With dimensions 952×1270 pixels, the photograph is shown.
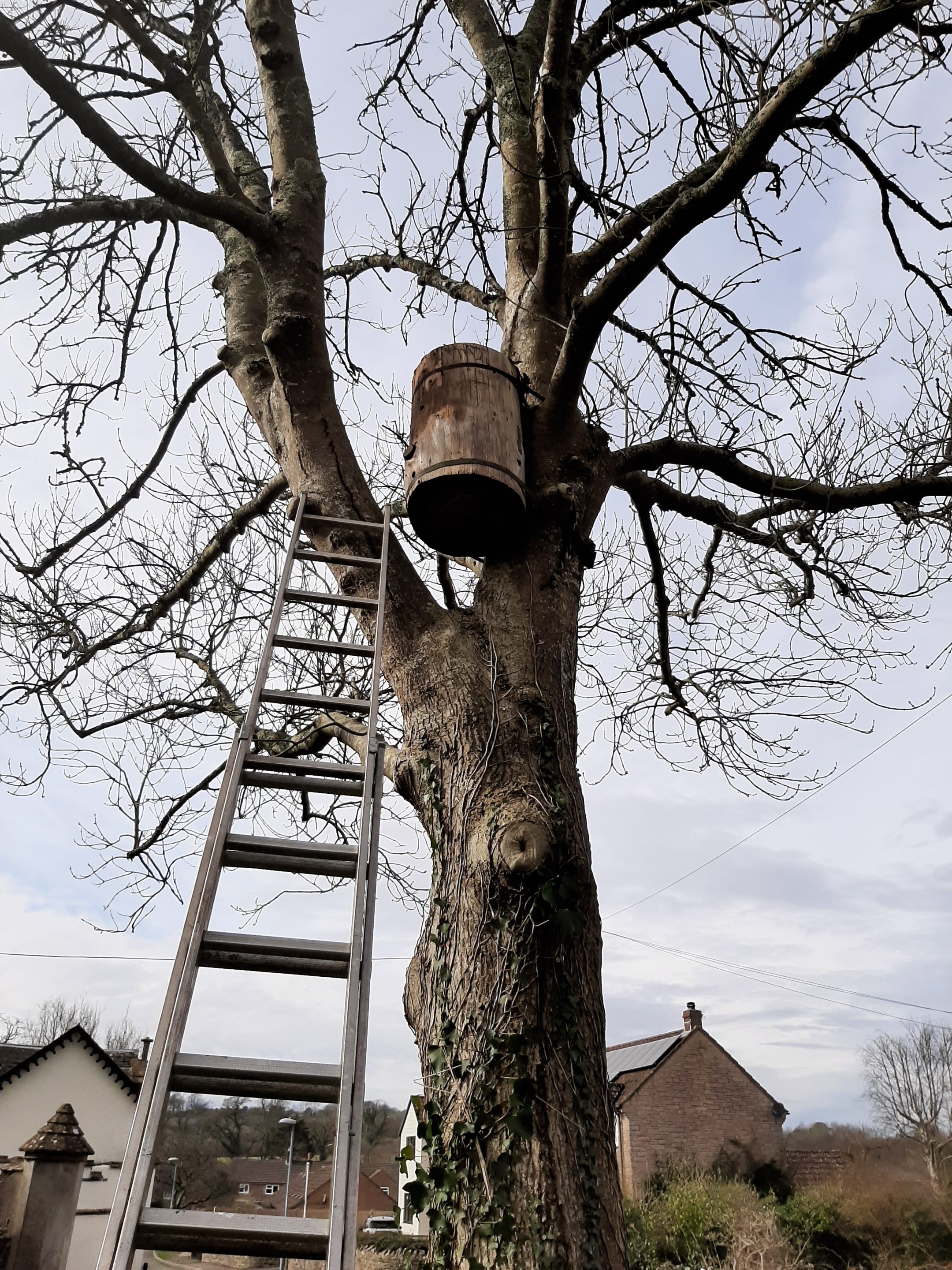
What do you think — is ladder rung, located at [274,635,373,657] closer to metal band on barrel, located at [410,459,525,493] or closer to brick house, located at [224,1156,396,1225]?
metal band on barrel, located at [410,459,525,493]

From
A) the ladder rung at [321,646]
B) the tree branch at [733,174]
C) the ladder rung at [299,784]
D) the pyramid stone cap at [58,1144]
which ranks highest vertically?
the tree branch at [733,174]

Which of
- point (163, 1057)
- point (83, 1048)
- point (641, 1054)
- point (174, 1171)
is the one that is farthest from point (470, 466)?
point (641, 1054)

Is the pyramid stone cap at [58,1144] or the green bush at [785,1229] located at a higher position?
the pyramid stone cap at [58,1144]

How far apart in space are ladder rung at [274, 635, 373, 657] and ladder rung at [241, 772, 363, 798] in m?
0.60

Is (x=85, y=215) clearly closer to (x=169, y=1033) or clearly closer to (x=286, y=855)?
(x=286, y=855)

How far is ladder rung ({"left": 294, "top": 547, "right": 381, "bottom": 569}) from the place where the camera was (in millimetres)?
3787

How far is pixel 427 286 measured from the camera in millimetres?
5891

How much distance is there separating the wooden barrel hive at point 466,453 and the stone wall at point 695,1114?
2108 centimetres

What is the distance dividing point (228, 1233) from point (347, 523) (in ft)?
8.89

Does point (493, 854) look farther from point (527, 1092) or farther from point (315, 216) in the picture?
point (315, 216)

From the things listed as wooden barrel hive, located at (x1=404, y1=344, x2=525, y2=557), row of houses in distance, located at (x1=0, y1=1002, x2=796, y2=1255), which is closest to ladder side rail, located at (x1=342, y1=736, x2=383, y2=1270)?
wooden barrel hive, located at (x1=404, y1=344, x2=525, y2=557)

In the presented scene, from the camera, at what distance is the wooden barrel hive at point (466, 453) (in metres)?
3.61

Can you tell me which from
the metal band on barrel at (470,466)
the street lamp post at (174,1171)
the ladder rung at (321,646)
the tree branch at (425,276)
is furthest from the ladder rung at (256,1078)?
the tree branch at (425,276)

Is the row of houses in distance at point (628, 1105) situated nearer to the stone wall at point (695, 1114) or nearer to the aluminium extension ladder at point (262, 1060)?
the stone wall at point (695, 1114)
